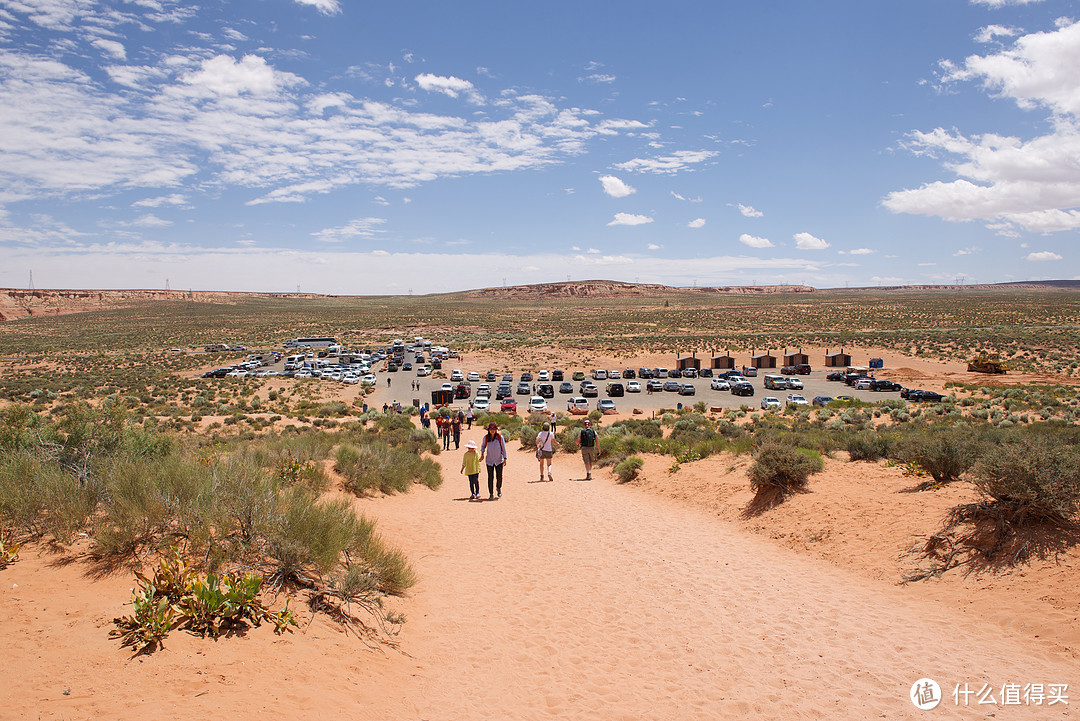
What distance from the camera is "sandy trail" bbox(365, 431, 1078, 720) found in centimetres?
473

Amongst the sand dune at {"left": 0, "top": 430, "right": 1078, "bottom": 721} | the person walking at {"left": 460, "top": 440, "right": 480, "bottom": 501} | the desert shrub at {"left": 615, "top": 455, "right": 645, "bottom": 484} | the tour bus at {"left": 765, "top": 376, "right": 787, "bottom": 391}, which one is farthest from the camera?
the tour bus at {"left": 765, "top": 376, "right": 787, "bottom": 391}

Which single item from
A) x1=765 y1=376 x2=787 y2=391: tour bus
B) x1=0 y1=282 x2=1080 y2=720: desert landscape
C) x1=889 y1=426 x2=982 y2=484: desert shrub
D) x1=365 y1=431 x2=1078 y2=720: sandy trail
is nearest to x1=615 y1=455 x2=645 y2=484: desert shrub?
x1=0 y1=282 x2=1080 y2=720: desert landscape

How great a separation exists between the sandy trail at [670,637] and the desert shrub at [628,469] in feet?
16.9

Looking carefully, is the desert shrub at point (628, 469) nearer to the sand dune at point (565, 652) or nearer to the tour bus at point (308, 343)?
the sand dune at point (565, 652)

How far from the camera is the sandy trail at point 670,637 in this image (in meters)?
4.73

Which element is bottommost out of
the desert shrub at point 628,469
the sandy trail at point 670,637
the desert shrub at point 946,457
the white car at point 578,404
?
the white car at point 578,404

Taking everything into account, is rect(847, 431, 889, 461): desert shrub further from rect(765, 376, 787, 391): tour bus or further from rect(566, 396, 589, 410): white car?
rect(765, 376, 787, 391): tour bus

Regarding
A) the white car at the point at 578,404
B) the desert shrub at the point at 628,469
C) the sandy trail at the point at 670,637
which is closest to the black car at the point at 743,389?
the white car at the point at 578,404

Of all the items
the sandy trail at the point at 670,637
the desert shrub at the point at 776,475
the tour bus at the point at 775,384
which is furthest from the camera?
the tour bus at the point at 775,384

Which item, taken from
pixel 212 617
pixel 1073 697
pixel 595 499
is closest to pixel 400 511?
pixel 595 499

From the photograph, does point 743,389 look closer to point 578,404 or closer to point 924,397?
point 924,397

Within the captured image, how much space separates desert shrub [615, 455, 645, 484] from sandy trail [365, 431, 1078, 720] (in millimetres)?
5141

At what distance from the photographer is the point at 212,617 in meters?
4.69

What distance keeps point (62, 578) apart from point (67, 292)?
228 m
